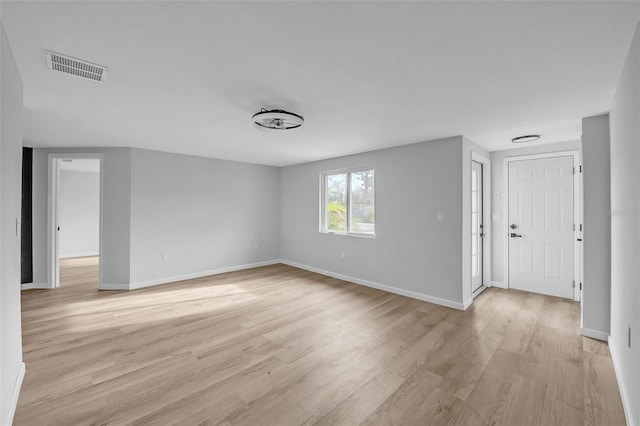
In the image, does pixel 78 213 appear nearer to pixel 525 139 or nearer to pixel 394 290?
pixel 394 290

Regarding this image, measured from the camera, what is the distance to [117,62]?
1.83m

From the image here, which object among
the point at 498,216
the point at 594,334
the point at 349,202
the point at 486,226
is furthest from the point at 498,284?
the point at 349,202

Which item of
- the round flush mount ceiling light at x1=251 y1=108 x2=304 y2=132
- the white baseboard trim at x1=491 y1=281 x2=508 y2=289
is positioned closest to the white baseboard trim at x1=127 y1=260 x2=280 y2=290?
the round flush mount ceiling light at x1=251 y1=108 x2=304 y2=132

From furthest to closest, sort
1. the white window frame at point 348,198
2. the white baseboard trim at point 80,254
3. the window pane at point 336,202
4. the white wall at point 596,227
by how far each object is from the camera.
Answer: the white baseboard trim at point 80,254 < the window pane at point 336,202 < the white window frame at point 348,198 < the white wall at point 596,227

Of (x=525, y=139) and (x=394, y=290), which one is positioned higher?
(x=525, y=139)

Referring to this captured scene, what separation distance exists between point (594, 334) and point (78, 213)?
1079cm

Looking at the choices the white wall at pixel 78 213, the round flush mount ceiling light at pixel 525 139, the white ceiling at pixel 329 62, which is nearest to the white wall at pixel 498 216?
the round flush mount ceiling light at pixel 525 139

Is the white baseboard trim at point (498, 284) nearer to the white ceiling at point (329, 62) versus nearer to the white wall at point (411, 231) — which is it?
the white wall at point (411, 231)

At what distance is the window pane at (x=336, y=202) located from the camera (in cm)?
536

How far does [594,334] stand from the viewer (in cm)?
282

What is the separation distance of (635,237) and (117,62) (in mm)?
3426

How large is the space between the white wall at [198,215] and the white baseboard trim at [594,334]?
5264 mm

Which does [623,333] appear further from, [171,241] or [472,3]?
[171,241]

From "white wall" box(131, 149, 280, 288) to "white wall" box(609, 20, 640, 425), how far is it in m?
5.45
